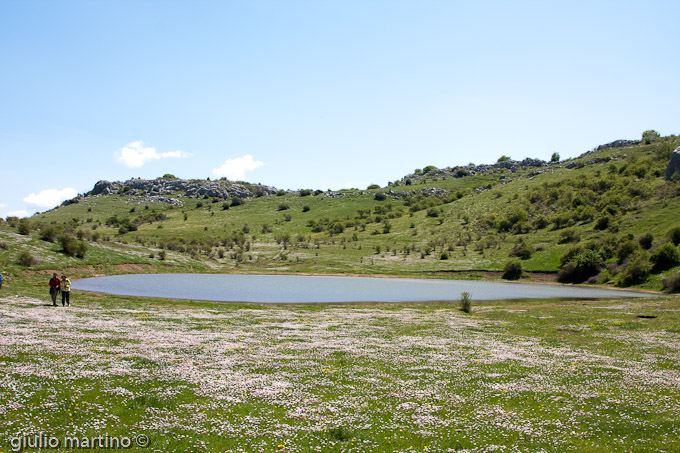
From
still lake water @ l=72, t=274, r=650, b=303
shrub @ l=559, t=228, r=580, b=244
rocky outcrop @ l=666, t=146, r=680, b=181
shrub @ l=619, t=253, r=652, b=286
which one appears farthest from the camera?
rocky outcrop @ l=666, t=146, r=680, b=181

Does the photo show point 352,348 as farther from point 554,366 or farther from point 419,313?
point 419,313

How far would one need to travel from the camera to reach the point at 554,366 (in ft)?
71.4

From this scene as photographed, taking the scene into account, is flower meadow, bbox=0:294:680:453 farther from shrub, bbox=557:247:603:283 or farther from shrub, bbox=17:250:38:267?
shrub, bbox=557:247:603:283

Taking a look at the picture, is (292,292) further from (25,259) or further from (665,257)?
(665,257)

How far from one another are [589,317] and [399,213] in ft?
474

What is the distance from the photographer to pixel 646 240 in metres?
89.2

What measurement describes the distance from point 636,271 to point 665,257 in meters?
5.54

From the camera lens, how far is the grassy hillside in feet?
282

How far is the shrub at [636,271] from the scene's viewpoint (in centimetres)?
7662

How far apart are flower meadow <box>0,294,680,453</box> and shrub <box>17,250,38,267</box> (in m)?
34.9

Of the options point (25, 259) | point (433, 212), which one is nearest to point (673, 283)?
point (25, 259)

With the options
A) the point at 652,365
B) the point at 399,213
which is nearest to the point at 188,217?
the point at 399,213

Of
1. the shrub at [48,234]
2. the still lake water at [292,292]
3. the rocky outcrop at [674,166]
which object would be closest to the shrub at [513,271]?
the still lake water at [292,292]

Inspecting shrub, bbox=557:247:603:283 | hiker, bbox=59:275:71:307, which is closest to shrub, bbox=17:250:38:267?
hiker, bbox=59:275:71:307
